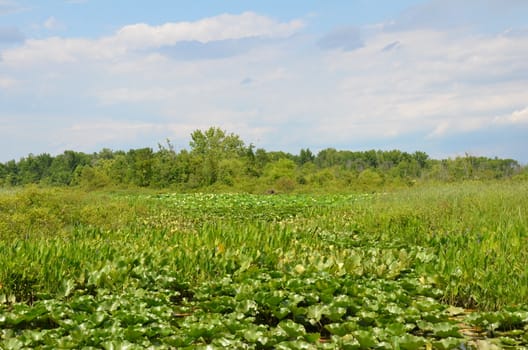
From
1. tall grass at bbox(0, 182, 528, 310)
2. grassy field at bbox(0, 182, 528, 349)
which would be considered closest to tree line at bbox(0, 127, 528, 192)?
tall grass at bbox(0, 182, 528, 310)

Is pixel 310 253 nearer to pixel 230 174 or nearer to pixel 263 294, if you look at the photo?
pixel 263 294

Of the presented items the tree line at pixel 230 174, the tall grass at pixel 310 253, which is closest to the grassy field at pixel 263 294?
the tall grass at pixel 310 253

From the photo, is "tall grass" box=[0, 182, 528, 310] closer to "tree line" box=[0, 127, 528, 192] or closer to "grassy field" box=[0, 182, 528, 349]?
"grassy field" box=[0, 182, 528, 349]

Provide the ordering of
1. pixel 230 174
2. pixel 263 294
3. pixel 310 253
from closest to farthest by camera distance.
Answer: pixel 263 294
pixel 310 253
pixel 230 174

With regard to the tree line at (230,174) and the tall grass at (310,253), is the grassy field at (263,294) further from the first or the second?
the tree line at (230,174)

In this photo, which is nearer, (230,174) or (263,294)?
(263,294)

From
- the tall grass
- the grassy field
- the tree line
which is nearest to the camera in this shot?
the grassy field

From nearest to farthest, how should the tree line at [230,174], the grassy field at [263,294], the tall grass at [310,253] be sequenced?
the grassy field at [263,294] < the tall grass at [310,253] < the tree line at [230,174]

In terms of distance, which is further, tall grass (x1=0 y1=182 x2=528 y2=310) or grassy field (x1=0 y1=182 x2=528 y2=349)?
tall grass (x1=0 y1=182 x2=528 y2=310)

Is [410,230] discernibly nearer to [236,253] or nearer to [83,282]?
[236,253]

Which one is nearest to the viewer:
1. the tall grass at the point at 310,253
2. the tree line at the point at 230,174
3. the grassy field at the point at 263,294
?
the grassy field at the point at 263,294

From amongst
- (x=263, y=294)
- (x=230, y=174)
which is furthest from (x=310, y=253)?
(x=230, y=174)

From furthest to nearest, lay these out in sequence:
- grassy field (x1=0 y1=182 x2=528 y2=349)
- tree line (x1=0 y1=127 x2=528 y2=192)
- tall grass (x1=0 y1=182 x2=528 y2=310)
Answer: tree line (x1=0 y1=127 x2=528 y2=192), tall grass (x1=0 y1=182 x2=528 y2=310), grassy field (x1=0 y1=182 x2=528 y2=349)

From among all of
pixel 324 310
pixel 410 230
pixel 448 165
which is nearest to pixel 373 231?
pixel 410 230
